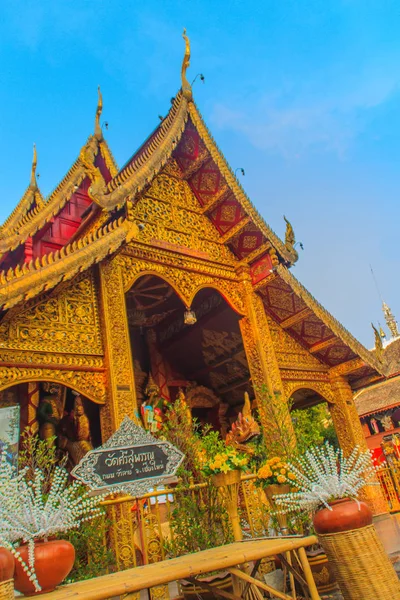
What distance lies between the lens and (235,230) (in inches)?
279

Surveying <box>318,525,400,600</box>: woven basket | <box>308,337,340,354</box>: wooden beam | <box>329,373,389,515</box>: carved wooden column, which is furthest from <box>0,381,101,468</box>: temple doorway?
<box>329,373,389,515</box>: carved wooden column

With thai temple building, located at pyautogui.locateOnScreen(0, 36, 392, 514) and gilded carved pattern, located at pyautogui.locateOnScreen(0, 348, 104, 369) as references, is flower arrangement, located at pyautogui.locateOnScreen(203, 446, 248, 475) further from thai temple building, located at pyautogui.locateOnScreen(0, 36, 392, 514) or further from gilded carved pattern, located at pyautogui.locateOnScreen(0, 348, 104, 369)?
gilded carved pattern, located at pyautogui.locateOnScreen(0, 348, 104, 369)

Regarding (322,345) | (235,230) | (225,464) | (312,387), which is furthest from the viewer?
(322,345)

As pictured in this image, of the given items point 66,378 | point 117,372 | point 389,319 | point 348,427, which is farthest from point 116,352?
point 389,319

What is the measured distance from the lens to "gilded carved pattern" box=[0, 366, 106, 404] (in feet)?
13.9

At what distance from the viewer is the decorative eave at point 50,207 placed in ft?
21.5

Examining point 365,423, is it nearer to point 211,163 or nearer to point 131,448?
point 211,163

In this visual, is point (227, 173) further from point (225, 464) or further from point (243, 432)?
point (225, 464)

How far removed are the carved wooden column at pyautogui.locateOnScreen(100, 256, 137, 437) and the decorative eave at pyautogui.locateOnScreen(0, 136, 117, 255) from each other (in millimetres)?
1618

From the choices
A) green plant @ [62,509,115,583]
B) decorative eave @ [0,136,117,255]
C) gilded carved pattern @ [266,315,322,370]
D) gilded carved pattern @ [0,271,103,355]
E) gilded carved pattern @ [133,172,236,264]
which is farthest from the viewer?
gilded carved pattern @ [266,315,322,370]

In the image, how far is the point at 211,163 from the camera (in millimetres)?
6895

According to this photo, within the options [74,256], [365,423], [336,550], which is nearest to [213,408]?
[74,256]

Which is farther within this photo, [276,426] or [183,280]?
[183,280]

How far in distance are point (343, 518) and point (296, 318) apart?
4.93m
